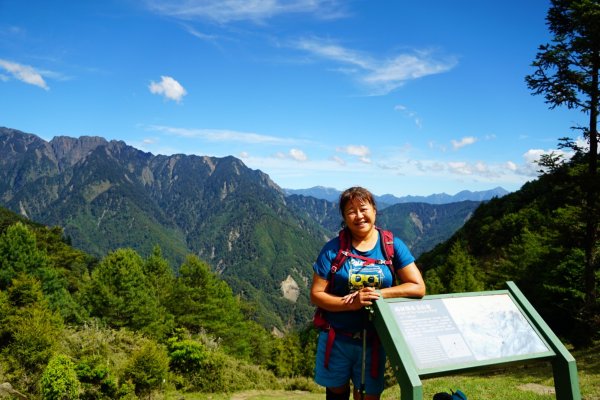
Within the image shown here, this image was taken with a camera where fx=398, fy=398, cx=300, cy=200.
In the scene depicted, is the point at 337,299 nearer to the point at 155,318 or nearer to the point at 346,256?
the point at 346,256

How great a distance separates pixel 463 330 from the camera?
4.23 metres

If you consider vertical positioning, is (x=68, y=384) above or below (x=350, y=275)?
below

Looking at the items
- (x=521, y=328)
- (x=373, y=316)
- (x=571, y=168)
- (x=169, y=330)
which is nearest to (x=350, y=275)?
(x=373, y=316)

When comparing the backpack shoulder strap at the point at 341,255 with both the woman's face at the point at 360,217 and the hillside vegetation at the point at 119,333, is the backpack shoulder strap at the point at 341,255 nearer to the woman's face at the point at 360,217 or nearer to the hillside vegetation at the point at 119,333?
the woman's face at the point at 360,217

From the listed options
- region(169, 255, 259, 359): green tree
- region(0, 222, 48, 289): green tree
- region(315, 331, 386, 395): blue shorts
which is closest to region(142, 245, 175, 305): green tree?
region(169, 255, 259, 359): green tree

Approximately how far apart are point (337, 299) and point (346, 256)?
477mm

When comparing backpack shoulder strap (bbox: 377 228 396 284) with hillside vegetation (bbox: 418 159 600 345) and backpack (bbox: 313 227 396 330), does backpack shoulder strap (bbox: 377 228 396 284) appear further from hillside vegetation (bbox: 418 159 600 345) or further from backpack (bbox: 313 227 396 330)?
hillside vegetation (bbox: 418 159 600 345)

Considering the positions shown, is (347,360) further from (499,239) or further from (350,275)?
(499,239)

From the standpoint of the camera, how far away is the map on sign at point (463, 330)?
3990mm

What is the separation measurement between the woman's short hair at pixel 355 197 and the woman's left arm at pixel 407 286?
0.79 metres

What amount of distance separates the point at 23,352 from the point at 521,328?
18304mm

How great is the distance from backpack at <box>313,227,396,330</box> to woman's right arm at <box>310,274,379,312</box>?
0.37ft

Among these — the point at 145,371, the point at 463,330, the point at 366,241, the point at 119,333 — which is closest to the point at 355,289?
the point at 366,241

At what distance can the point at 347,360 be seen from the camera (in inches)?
176
